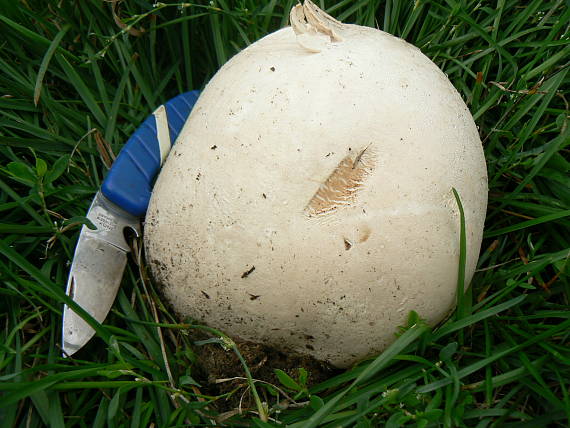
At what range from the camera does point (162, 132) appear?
1.64 m

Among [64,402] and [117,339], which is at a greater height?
[117,339]

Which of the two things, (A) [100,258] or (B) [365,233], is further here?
(A) [100,258]

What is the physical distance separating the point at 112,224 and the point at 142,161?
7.9 inches

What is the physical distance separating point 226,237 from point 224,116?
307 mm

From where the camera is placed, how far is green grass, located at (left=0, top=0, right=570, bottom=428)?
136cm

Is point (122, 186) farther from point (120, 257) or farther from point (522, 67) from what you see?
point (522, 67)

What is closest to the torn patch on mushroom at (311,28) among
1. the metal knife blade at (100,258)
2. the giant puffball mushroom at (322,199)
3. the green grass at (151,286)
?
the giant puffball mushroom at (322,199)

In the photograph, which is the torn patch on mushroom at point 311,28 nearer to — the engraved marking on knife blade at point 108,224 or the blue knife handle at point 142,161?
the blue knife handle at point 142,161

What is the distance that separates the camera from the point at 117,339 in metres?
1.52

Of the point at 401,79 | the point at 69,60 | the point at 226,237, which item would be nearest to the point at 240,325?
the point at 226,237

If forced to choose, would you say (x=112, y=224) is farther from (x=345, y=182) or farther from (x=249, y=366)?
(x=345, y=182)

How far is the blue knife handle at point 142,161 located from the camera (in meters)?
1.55

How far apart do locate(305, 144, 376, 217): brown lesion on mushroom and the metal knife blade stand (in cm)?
61

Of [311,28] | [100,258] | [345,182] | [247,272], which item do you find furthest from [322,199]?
[100,258]
